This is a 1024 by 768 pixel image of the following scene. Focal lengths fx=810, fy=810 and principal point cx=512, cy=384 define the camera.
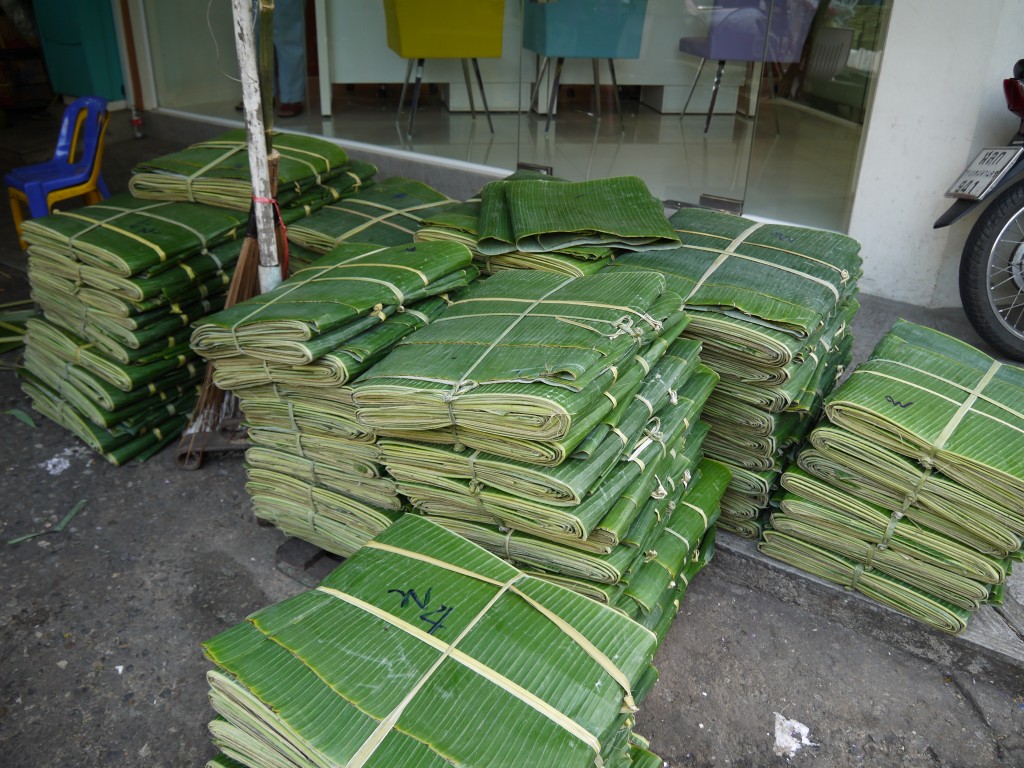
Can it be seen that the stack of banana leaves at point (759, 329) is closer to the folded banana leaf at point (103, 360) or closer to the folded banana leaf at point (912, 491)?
the folded banana leaf at point (912, 491)

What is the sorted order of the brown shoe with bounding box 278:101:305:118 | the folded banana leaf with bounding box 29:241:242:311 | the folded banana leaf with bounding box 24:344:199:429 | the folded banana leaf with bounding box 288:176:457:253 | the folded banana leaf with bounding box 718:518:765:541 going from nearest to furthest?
the folded banana leaf with bounding box 718:518:765:541, the folded banana leaf with bounding box 29:241:242:311, the folded banana leaf with bounding box 24:344:199:429, the folded banana leaf with bounding box 288:176:457:253, the brown shoe with bounding box 278:101:305:118

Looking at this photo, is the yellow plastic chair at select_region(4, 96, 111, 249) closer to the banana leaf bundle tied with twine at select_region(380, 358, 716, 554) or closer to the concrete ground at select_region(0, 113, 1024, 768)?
the concrete ground at select_region(0, 113, 1024, 768)

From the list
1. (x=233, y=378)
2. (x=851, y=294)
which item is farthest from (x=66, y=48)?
(x=851, y=294)

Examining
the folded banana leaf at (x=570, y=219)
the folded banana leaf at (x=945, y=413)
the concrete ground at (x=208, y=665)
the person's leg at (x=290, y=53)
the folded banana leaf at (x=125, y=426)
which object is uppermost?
the person's leg at (x=290, y=53)

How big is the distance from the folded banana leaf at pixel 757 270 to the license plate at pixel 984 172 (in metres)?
1.11

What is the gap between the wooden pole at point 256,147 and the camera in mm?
2799

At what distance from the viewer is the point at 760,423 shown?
2723 millimetres

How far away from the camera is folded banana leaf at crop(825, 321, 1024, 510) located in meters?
2.36

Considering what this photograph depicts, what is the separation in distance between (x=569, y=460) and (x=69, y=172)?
4372mm

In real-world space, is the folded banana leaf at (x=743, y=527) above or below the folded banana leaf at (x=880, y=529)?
below

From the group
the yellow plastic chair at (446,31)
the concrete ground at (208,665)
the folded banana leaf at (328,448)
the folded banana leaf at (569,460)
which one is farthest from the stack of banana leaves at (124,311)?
the yellow plastic chair at (446,31)

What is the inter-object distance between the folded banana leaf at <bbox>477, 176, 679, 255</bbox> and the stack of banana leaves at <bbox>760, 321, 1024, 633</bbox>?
→ 0.91m

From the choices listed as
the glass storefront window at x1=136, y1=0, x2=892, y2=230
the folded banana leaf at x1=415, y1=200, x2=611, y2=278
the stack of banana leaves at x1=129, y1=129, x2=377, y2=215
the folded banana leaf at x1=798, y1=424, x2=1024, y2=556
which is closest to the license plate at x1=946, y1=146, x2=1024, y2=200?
the glass storefront window at x1=136, y1=0, x2=892, y2=230

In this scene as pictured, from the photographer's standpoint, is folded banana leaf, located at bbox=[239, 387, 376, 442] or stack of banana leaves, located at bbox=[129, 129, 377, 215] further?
stack of banana leaves, located at bbox=[129, 129, 377, 215]
